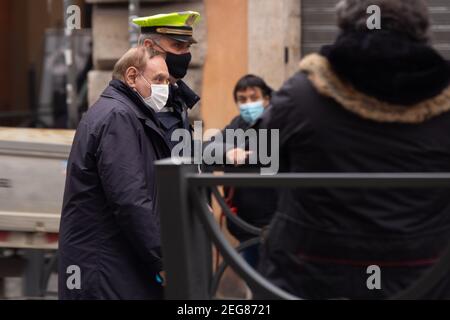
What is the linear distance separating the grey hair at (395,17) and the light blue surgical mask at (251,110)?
446cm

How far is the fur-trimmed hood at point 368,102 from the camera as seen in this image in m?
3.50

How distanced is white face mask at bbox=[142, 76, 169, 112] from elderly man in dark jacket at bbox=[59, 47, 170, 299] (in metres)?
0.17

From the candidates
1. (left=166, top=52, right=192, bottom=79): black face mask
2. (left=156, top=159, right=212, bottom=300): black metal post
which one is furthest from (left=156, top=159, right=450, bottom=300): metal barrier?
(left=166, top=52, right=192, bottom=79): black face mask

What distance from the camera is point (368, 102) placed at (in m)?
3.50

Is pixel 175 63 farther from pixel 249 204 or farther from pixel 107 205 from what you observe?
pixel 107 205

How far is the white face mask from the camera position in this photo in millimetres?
4996

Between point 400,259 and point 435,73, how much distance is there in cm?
50

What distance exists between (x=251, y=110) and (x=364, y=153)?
4.63 meters

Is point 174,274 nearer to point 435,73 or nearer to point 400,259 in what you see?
point 400,259

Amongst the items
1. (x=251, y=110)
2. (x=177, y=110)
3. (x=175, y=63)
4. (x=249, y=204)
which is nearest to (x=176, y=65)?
(x=175, y=63)

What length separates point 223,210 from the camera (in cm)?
669

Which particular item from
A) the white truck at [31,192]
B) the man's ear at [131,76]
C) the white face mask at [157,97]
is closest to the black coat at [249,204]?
the white face mask at [157,97]

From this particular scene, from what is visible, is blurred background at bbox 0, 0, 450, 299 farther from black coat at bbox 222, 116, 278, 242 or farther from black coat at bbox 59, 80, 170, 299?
black coat at bbox 59, 80, 170, 299
